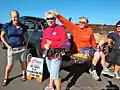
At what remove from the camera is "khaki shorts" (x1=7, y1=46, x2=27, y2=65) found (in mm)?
5574

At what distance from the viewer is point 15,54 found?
5.64 m

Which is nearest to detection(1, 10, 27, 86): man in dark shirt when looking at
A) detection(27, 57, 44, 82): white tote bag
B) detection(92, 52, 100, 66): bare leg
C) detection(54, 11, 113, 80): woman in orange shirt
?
detection(27, 57, 44, 82): white tote bag

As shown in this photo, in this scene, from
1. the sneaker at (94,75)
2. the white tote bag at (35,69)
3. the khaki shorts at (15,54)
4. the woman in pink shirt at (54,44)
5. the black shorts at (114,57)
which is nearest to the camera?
the woman in pink shirt at (54,44)

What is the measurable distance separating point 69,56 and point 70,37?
2.22 feet

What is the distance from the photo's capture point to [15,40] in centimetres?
554

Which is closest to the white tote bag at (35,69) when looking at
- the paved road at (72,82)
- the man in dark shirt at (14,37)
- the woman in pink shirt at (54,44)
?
the paved road at (72,82)

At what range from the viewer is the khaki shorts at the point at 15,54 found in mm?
5574

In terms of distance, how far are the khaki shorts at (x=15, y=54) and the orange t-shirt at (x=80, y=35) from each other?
54.9 inches

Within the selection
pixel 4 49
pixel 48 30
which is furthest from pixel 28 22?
pixel 48 30

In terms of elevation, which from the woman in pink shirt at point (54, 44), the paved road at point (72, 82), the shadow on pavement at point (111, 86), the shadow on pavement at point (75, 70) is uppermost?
the woman in pink shirt at point (54, 44)

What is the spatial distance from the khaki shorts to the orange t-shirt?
140 centimetres

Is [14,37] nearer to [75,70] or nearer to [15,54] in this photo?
[15,54]

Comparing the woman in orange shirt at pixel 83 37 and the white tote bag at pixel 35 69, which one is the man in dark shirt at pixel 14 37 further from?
the woman in orange shirt at pixel 83 37

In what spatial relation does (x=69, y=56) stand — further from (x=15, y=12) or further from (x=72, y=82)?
(x=15, y=12)
